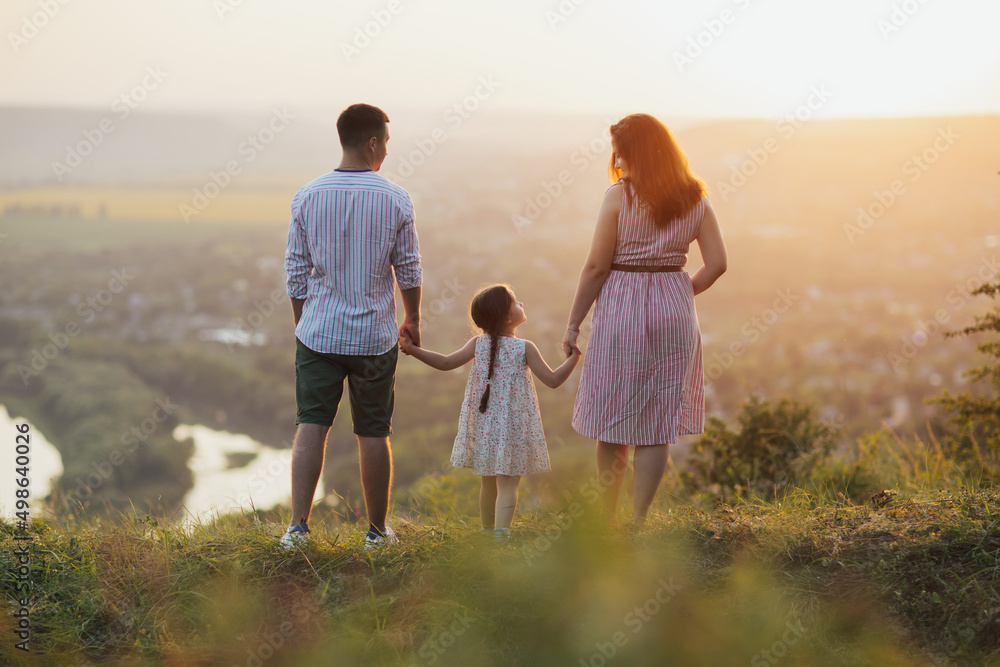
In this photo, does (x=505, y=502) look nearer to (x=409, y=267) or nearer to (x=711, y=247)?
(x=409, y=267)

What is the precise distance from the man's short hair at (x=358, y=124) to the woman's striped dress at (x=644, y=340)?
3.21 ft

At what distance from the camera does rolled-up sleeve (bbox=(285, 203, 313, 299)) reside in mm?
2664

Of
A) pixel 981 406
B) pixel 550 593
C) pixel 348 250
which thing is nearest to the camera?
pixel 550 593

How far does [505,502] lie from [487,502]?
105 mm

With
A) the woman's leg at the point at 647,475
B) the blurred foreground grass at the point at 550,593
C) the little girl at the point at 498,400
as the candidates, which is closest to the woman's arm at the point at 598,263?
the little girl at the point at 498,400

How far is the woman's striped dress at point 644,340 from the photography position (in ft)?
9.21

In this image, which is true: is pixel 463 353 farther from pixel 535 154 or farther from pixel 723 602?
pixel 535 154

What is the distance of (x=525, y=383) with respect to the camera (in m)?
2.83

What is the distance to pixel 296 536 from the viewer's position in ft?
8.68

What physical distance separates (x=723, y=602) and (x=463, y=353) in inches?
50.5

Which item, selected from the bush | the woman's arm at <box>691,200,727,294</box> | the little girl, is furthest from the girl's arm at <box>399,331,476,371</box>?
the bush

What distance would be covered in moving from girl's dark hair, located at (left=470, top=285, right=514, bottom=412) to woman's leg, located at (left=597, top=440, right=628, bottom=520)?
529 millimetres

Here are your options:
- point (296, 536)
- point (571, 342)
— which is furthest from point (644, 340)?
point (296, 536)

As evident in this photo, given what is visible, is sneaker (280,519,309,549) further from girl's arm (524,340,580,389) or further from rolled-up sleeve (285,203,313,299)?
girl's arm (524,340,580,389)
